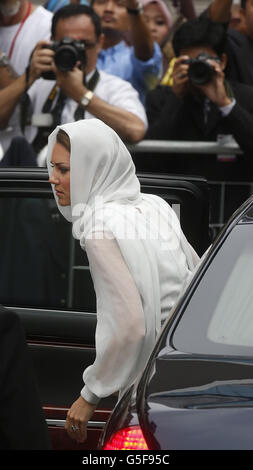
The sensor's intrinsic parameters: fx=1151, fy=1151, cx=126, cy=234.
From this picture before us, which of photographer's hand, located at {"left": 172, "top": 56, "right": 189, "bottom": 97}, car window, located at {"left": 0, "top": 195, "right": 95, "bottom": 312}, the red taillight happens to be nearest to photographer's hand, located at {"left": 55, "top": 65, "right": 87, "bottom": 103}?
photographer's hand, located at {"left": 172, "top": 56, "right": 189, "bottom": 97}

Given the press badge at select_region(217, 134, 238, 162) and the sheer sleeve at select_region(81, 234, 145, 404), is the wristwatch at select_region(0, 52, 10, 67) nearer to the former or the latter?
the press badge at select_region(217, 134, 238, 162)

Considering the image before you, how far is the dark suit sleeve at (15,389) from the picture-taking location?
7.74 feet

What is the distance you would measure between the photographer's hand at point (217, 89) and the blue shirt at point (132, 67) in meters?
0.97

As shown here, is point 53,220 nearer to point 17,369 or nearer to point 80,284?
point 80,284

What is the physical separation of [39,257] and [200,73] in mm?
1728

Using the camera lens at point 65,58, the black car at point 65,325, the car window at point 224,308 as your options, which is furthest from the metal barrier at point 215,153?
the car window at point 224,308

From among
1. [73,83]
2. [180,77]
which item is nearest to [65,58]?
[73,83]

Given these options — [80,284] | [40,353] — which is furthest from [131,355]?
[80,284]

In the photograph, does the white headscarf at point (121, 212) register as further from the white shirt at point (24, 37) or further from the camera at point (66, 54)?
the white shirt at point (24, 37)

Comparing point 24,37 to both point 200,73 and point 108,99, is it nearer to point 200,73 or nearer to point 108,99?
point 108,99

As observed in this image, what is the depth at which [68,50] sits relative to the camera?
6398mm

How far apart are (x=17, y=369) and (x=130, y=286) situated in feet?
3.63
